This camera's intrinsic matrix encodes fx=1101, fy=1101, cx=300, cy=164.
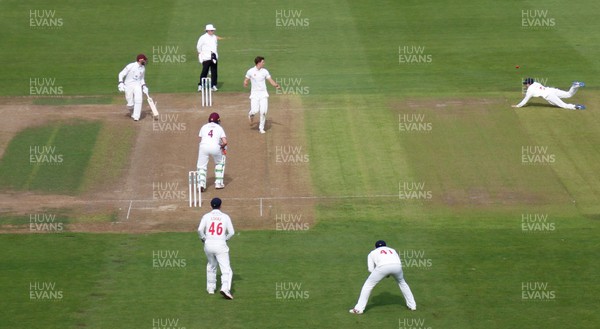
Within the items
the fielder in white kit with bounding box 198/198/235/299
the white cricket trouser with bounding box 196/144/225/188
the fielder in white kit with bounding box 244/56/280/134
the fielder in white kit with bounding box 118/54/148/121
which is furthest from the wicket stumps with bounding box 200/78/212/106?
the fielder in white kit with bounding box 198/198/235/299

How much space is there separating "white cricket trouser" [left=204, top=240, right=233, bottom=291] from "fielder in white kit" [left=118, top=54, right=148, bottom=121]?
40.0ft

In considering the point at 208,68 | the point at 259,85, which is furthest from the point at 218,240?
the point at 208,68

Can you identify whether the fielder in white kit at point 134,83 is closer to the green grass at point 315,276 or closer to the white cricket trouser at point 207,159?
the white cricket trouser at point 207,159

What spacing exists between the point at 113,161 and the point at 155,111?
131 inches

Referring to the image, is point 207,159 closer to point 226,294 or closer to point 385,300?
point 226,294

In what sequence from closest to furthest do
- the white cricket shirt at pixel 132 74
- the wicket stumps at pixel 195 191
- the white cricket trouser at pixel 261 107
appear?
the wicket stumps at pixel 195 191 < the white cricket trouser at pixel 261 107 < the white cricket shirt at pixel 132 74

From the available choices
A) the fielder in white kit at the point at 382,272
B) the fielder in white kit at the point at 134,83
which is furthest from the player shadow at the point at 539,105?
the fielder in white kit at the point at 382,272

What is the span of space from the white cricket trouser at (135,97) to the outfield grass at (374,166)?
4.31ft

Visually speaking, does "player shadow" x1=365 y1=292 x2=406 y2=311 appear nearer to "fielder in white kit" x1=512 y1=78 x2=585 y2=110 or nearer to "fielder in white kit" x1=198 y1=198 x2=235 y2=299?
"fielder in white kit" x1=198 y1=198 x2=235 y2=299

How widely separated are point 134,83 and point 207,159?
20.5 feet

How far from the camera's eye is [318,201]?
99.1 feet

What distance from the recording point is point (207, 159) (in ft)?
99.2

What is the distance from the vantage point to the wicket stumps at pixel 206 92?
3709 cm

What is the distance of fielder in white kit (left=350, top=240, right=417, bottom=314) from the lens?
75.2 feet
